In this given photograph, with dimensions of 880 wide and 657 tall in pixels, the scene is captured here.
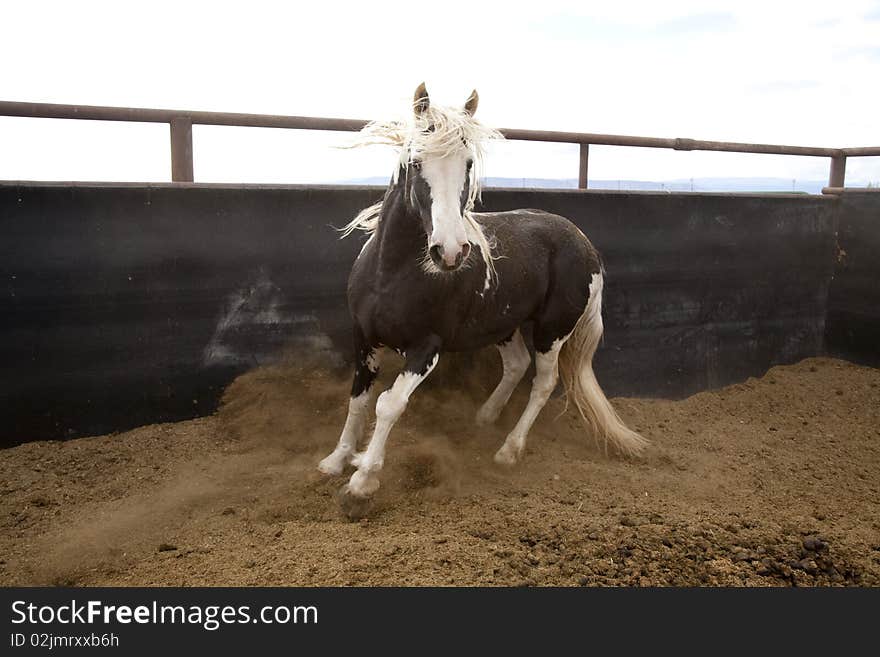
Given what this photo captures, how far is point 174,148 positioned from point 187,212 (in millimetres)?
357

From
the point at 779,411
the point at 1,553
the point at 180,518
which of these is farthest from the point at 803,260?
the point at 1,553

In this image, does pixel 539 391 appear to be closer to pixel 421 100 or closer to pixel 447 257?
pixel 447 257

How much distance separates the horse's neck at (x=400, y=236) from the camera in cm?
338

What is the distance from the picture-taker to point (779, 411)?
5531 millimetres

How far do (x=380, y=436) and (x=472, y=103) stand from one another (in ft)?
5.24

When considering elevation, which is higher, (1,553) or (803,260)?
(803,260)

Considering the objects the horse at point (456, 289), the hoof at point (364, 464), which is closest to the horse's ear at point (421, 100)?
the horse at point (456, 289)

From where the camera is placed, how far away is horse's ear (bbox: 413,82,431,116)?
3.17 m

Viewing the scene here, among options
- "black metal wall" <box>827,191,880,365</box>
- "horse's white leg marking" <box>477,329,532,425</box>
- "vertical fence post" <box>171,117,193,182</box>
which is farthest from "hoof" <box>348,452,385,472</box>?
"black metal wall" <box>827,191,880,365</box>

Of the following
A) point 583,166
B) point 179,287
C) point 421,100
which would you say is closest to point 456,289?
point 421,100

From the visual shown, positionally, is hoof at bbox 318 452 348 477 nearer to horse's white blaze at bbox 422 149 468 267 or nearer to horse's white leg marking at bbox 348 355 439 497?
horse's white leg marking at bbox 348 355 439 497

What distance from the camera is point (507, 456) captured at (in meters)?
4.10

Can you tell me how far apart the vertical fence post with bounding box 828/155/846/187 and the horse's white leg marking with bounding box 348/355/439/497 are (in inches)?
206
